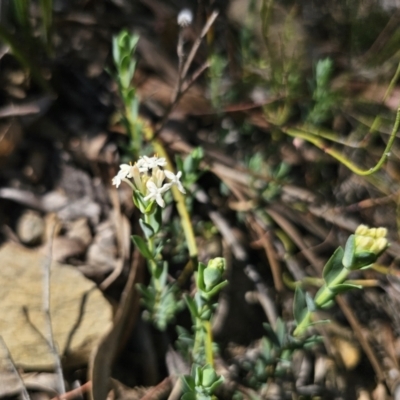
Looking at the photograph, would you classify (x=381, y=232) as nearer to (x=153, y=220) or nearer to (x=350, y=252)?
(x=350, y=252)

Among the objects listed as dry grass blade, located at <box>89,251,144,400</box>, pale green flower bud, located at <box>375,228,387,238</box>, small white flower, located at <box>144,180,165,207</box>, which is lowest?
dry grass blade, located at <box>89,251,144,400</box>

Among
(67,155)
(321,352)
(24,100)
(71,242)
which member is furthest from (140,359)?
(24,100)

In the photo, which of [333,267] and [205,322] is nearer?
[333,267]

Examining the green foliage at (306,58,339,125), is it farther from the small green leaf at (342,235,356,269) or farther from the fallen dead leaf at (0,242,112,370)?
the fallen dead leaf at (0,242,112,370)

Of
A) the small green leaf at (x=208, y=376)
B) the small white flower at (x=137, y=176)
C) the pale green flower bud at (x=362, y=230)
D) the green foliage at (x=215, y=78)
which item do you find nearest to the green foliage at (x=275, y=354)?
the small green leaf at (x=208, y=376)

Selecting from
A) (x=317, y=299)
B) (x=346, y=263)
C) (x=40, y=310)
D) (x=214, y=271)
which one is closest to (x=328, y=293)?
(x=317, y=299)

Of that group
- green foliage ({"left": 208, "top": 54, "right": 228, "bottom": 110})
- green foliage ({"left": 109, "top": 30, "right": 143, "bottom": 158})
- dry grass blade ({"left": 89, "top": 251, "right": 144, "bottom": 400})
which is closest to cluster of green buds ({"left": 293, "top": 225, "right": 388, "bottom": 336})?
dry grass blade ({"left": 89, "top": 251, "right": 144, "bottom": 400})

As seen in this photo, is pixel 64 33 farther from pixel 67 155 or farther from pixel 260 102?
pixel 260 102
